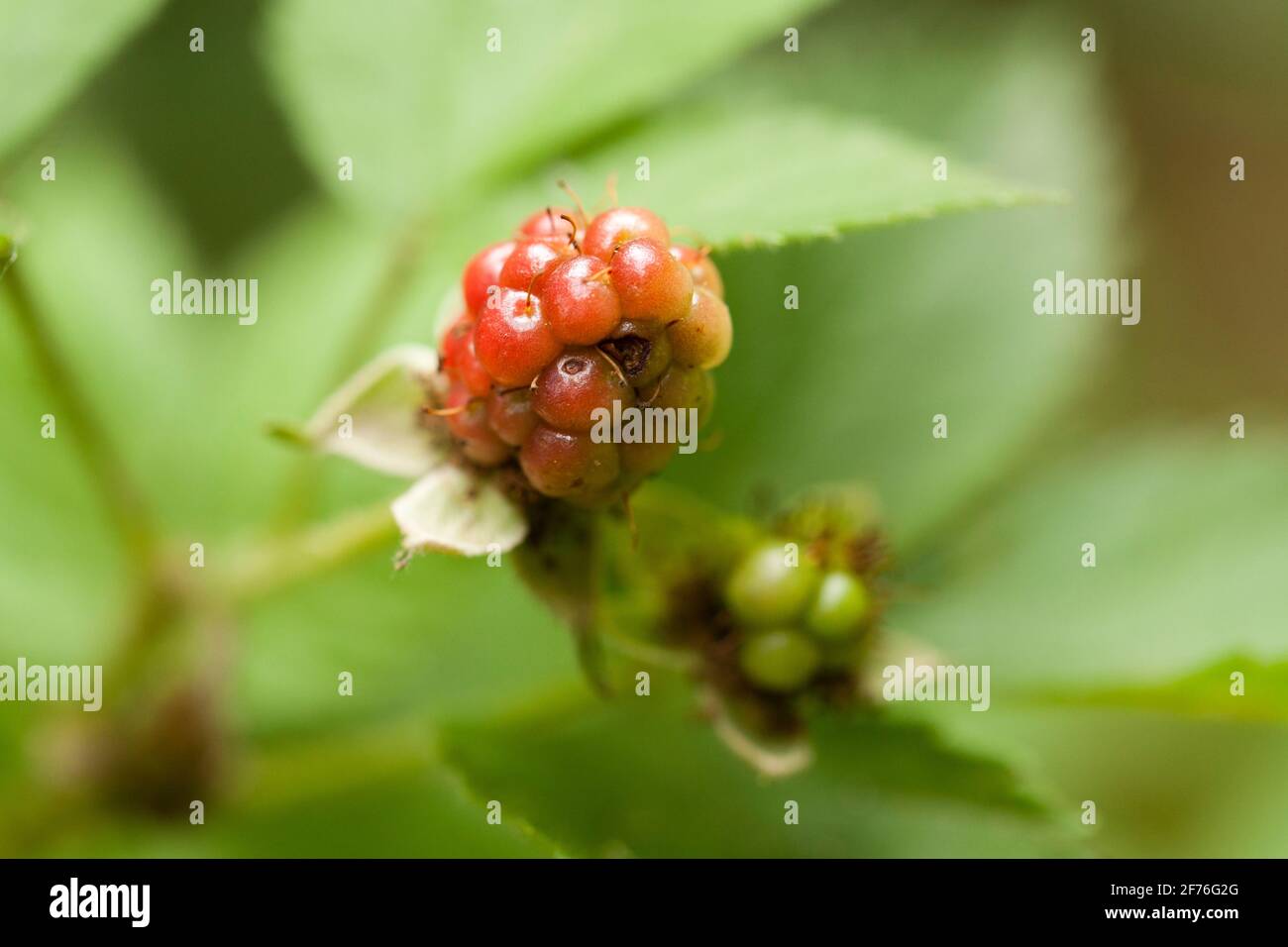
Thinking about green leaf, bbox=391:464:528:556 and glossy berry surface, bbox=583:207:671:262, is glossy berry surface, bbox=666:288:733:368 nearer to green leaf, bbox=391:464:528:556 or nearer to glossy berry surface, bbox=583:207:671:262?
glossy berry surface, bbox=583:207:671:262

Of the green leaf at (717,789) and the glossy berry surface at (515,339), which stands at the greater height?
the glossy berry surface at (515,339)

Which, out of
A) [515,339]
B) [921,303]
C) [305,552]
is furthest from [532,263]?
[921,303]

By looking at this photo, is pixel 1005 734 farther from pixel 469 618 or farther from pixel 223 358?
pixel 223 358

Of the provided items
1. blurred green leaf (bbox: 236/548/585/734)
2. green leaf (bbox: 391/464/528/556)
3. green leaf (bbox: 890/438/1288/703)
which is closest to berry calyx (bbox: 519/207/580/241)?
green leaf (bbox: 391/464/528/556)

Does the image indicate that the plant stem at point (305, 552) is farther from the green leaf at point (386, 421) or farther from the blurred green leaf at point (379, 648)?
the blurred green leaf at point (379, 648)

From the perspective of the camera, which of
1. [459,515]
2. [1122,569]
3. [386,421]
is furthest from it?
[1122,569]

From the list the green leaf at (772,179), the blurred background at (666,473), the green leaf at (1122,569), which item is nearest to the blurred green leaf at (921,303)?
the blurred background at (666,473)

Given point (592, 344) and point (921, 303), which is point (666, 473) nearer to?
point (921, 303)
